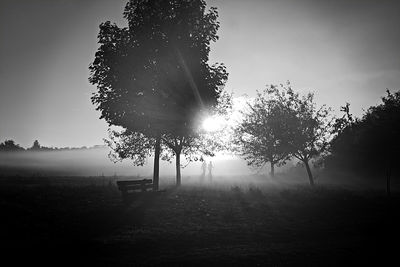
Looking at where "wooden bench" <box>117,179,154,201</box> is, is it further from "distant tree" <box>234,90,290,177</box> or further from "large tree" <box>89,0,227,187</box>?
"distant tree" <box>234,90,290,177</box>

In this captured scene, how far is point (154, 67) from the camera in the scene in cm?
1909

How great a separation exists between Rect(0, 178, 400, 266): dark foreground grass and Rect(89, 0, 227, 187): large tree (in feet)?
19.9

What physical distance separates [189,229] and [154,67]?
471 inches

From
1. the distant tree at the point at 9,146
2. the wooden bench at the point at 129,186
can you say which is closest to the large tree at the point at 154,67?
Answer: the wooden bench at the point at 129,186

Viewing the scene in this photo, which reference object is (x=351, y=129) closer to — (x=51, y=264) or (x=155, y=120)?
(x=155, y=120)

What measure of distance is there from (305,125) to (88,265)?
93.3 ft

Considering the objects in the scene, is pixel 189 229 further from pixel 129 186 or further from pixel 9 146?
pixel 9 146

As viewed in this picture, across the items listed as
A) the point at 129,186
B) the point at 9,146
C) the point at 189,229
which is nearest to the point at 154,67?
the point at 129,186

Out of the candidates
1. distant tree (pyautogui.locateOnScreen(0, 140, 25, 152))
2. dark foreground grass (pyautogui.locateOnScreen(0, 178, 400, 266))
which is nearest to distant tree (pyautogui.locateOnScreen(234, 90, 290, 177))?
dark foreground grass (pyautogui.locateOnScreen(0, 178, 400, 266))

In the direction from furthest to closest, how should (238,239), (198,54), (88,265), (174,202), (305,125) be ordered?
(305,125) → (198,54) → (174,202) → (238,239) → (88,265)

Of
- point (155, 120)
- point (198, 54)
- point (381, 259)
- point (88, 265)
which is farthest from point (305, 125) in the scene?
point (88, 265)

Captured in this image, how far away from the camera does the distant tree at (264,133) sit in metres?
32.2

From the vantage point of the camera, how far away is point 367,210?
17531 mm

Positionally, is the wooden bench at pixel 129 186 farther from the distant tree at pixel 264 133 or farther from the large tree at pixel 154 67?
the distant tree at pixel 264 133
